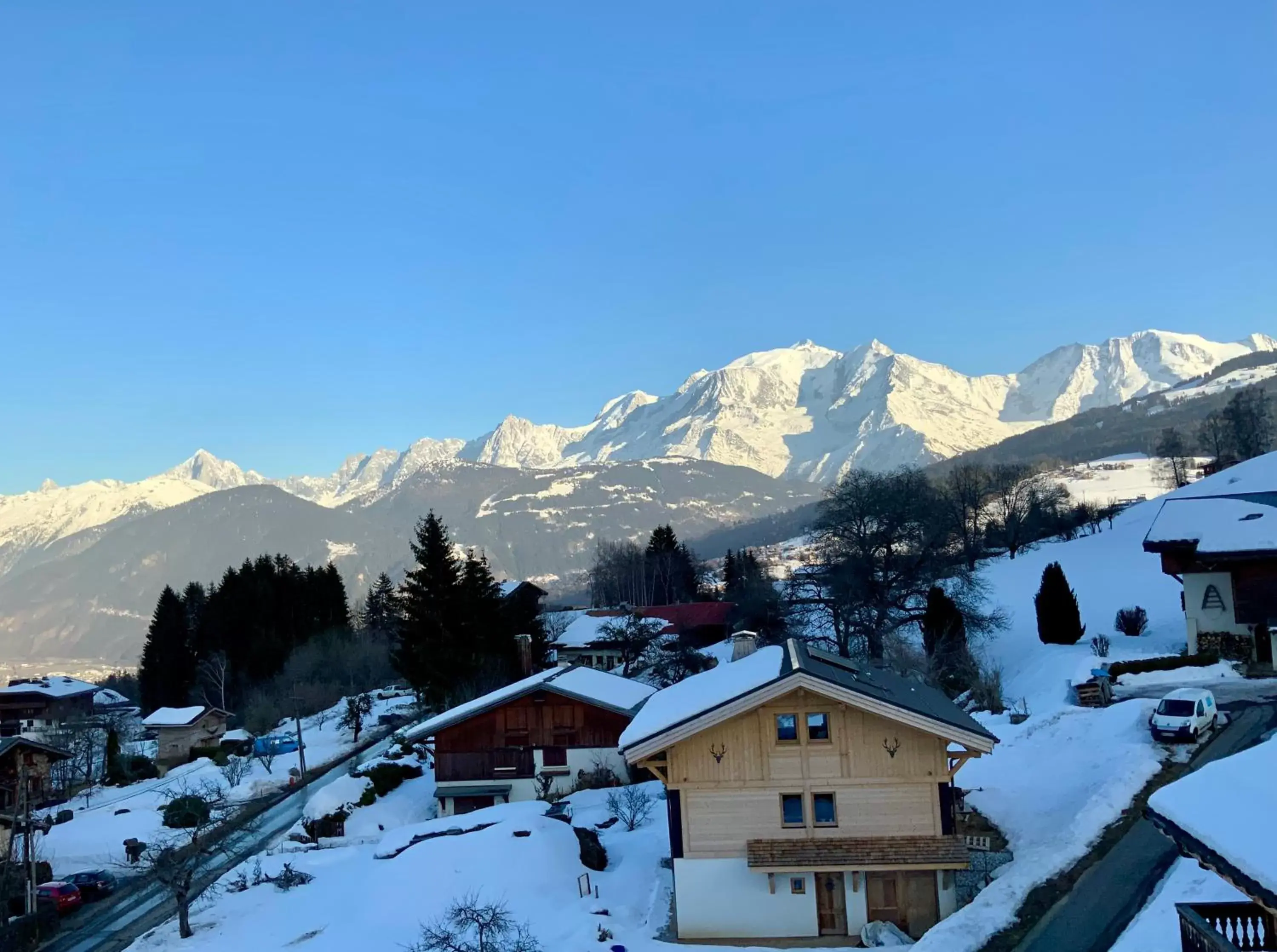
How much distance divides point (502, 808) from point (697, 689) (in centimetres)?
946

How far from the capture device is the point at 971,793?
27734 mm

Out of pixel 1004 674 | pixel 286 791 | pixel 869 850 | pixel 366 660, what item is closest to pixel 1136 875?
pixel 869 850

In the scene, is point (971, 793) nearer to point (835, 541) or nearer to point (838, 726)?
point (838, 726)

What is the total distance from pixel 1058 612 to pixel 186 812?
3862 centimetres

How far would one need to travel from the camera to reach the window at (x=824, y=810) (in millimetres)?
21828

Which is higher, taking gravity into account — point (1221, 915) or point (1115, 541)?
point (1115, 541)

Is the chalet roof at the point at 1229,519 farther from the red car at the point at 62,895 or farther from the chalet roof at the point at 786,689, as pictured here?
the red car at the point at 62,895

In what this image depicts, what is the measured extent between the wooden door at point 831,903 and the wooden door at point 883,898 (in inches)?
20.3

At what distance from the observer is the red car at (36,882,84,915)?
33.2 m

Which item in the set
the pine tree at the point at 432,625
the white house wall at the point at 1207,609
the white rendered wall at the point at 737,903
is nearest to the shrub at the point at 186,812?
the pine tree at the point at 432,625

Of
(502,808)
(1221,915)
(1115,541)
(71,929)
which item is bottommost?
(71,929)

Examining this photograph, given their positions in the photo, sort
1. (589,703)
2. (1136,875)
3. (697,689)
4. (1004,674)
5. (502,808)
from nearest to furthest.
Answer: (1136,875) → (697,689) → (502,808) → (589,703) → (1004,674)

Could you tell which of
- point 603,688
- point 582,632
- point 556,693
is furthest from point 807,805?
point 582,632

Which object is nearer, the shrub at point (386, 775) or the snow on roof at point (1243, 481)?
the shrub at point (386, 775)
